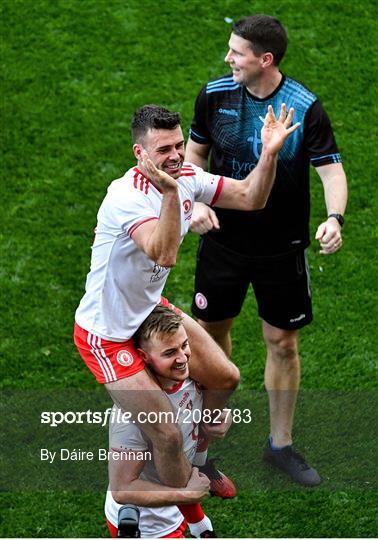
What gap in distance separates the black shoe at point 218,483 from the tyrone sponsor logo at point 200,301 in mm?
957

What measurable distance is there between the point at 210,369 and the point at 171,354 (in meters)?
0.43

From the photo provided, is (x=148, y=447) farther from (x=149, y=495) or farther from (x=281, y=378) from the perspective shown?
(x=281, y=378)

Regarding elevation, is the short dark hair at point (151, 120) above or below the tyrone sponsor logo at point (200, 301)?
above

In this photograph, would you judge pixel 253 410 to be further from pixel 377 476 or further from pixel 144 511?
pixel 144 511

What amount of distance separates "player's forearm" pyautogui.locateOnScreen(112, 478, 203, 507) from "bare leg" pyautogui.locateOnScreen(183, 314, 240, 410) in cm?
57

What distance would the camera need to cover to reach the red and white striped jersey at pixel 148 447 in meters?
5.77

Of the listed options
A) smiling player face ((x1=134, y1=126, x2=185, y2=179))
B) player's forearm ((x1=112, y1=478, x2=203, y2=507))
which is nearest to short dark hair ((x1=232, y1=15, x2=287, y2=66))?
smiling player face ((x1=134, y1=126, x2=185, y2=179))

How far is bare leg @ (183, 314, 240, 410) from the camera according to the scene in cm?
605

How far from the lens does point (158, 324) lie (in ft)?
18.9

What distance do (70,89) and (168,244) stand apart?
552cm

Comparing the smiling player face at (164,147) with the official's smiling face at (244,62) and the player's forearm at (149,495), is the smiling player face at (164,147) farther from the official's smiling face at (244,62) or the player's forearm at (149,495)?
the player's forearm at (149,495)

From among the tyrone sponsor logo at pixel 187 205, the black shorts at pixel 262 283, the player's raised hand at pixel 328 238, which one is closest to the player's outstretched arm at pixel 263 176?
the tyrone sponsor logo at pixel 187 205

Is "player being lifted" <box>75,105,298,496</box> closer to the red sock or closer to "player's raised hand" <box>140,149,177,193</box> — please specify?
"player's raised hand" <box>140,149,177,193</box>

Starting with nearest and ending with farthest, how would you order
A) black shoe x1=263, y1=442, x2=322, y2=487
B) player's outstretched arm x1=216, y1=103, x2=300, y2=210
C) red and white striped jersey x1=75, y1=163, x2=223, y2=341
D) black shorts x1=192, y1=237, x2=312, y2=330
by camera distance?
red and white striped jersey x1=75, y1=163, x2=223, y2=341
player's outstretched arm x1=216, y1=103, x2=300, y2=210
black shorts x1=192, y1=237, x2=312, y2=330
black shoe x1=263, y1=442, x2=322, y2=487
